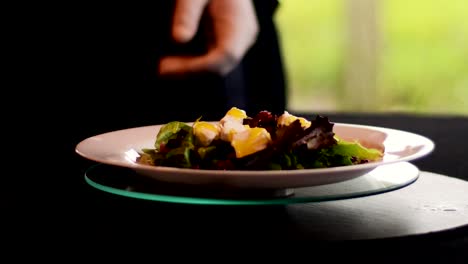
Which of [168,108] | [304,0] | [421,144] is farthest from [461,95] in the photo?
[421,144]

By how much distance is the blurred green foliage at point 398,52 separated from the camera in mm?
4621

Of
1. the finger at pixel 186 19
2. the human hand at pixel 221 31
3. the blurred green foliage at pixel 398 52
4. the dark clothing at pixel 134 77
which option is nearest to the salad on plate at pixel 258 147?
the finger at pixel 186 19

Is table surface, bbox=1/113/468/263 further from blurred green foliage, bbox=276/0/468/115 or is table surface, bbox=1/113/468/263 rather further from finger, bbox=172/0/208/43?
blurred green foliage, bbox=276/0/468/115

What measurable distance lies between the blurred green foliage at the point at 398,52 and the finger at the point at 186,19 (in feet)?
9.61

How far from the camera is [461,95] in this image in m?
4.85

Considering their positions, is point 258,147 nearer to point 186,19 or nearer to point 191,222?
point 191,222

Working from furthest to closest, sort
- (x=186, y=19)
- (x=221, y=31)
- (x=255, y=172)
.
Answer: (x=221, y=31), (x=186, y=19), (x=255, y=172)

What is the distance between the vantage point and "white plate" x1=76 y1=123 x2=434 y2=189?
2.64ft

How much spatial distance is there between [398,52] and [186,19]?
324cm

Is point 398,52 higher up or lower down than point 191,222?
lower down

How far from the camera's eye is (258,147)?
0.87 m

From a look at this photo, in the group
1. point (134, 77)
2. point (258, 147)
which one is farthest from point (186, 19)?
point (258, 147)

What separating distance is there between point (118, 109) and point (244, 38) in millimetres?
426

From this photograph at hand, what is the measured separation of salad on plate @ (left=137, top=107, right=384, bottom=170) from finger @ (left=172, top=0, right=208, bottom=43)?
2.31ft
